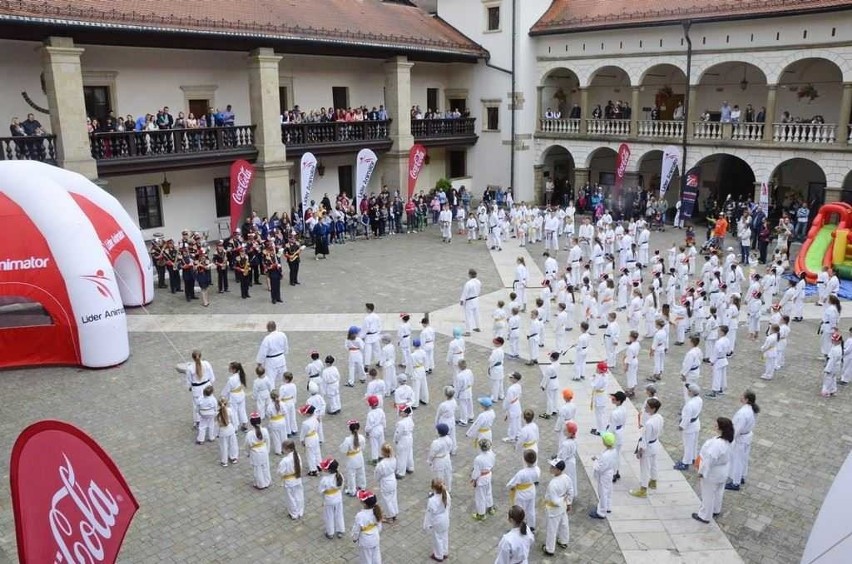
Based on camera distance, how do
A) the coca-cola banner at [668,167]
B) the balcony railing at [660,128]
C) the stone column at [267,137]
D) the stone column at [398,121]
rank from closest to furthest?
the stone column at [267,137]
the coca-cola banner at [668,167]
the balcony railing at [660,128]
the stone column at [398,121]

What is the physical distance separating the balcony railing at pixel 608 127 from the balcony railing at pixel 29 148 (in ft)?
74.3

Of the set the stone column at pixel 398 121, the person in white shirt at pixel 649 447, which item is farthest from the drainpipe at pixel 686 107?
the person in white shirt at pixel 649 447

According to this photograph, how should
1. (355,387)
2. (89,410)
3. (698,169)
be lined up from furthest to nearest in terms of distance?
(698,169), (355,387), (89,410)

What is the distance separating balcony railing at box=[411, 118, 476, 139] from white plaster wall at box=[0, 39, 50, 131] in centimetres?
1594

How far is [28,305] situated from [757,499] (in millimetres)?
16988

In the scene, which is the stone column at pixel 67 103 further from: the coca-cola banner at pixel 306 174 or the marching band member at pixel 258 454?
the marching band member at pixel 258 454

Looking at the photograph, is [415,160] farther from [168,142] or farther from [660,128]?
[660,128]

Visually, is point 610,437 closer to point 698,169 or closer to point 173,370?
point 173,370

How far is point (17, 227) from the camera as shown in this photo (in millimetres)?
15391

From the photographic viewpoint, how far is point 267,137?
2606 cm

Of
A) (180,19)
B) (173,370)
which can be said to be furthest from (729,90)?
(173,370)

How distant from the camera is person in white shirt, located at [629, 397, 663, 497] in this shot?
10250 mm

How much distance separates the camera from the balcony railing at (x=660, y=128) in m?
30.5

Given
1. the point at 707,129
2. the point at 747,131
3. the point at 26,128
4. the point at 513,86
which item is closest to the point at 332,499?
the point at 26,128
